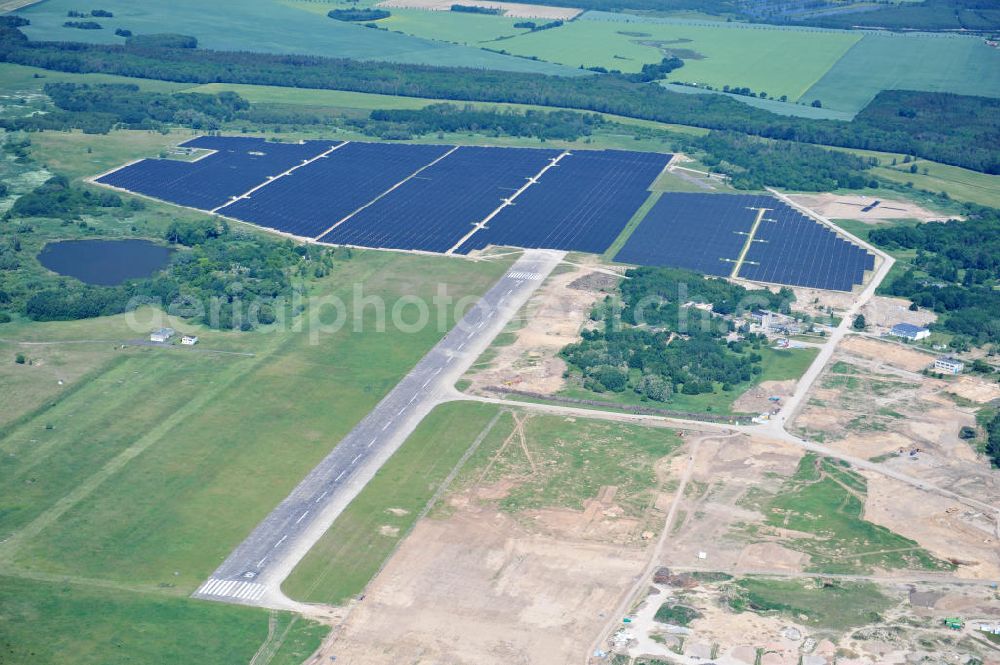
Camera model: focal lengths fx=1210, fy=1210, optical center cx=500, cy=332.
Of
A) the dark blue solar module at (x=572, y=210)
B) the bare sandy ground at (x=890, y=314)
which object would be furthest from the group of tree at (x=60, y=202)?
the bare sandy ground at (x=890, y=314)

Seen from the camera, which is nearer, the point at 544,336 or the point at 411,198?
the point at 544,336

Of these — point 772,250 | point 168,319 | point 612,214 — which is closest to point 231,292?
point 168,319

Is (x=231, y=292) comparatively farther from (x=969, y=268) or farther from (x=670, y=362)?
(x=969, y=268)

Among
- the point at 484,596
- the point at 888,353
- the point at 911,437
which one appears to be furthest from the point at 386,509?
the point at 888,353

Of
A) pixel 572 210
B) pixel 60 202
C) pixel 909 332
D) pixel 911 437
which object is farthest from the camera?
pixel 572 210

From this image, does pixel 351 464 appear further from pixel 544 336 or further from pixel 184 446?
pixel 544 336

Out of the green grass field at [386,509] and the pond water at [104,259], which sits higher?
the pond water at [104,259]

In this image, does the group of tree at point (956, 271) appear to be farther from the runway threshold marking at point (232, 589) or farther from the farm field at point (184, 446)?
the runway threshold marking at point (232, 589)

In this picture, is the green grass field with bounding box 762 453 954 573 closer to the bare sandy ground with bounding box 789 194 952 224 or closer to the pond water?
the bare sandy ground with bounding box 789 194 952 224

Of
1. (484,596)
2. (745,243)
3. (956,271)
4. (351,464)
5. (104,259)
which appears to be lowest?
(484,596)
